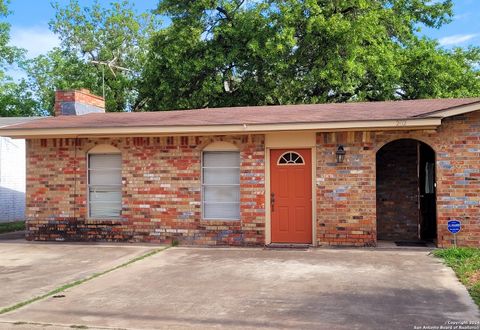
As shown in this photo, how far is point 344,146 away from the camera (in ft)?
36.3

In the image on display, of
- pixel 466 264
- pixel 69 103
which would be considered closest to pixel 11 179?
pixel 69 103

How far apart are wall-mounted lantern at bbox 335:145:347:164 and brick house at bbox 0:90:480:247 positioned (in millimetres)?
40

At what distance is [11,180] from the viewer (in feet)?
64.3

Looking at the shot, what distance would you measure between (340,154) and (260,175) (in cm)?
187

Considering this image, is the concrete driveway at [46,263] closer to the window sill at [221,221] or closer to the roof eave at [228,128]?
the window sill at [221,221]

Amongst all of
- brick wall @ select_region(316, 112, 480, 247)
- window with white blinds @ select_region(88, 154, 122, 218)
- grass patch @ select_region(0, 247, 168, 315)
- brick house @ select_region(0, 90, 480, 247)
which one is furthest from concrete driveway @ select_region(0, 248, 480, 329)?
window with white blinds @ select_region(88, 154, 122, 218)

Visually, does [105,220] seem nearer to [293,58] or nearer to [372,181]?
[372,181]

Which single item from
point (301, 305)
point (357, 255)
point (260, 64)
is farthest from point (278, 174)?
point (260, 64)

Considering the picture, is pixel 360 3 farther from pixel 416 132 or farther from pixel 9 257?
pixel 9 257

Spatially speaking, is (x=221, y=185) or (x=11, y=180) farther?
(x=11, y=180)

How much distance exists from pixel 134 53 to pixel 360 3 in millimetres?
22301

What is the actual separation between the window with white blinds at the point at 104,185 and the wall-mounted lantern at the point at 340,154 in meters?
5.33

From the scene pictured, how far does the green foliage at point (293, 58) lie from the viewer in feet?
70.5

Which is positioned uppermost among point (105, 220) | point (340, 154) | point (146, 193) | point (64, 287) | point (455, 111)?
point (455, 111)
